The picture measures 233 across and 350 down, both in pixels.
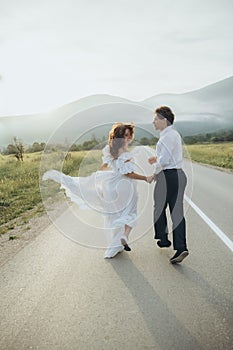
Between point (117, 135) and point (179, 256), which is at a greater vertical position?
point (117, 135)

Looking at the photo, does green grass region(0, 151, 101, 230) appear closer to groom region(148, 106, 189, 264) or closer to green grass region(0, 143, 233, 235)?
green grass region(0, 143, 233, 235)

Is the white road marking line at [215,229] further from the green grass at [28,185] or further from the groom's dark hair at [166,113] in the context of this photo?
the green grass at [28,185]

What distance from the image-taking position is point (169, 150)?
18.7 feet

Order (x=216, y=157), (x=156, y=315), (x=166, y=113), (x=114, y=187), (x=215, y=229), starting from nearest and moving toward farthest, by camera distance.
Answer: (x=156, y=315) < (x=166, y=113) < (x=114, y=187) < (x=215, y=229) < (x=216, y=157)

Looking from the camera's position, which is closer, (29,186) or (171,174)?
(171,174)

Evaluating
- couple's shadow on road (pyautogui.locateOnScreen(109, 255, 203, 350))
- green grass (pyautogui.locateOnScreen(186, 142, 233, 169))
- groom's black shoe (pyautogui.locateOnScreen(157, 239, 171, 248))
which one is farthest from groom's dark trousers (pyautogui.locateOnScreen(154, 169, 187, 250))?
green grass (pyautogui.locateOnScreen(186, 142, 233, 169))

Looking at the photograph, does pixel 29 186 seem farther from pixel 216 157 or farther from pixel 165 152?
pixel 216 157

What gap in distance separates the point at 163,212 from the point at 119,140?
3.90ft

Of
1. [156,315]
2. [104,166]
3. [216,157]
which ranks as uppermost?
[104,166]

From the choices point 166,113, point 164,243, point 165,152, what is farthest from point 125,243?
point 166,113

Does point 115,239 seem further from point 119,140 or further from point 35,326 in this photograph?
point 35,326

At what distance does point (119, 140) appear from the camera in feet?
19.8

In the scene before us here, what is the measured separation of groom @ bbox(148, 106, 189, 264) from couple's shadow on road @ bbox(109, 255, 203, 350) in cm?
72

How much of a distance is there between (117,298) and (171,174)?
1.89 m
